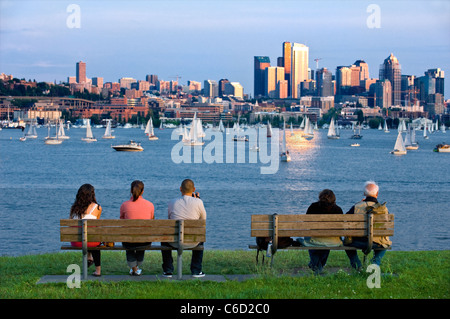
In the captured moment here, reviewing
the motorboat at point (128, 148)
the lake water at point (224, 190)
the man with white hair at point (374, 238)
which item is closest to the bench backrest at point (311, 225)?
the man with white hair at point (374, 238)

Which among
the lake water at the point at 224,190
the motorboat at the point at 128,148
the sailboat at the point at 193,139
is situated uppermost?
the sailboat at the point at 193,139

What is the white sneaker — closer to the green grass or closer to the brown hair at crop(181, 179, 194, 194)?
the green grass

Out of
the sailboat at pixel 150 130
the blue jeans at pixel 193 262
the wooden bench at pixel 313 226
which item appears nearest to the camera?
the wooden bench at pixel 313 226

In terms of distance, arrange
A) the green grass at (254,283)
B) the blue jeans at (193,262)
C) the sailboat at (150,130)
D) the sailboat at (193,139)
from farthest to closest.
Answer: the sailboat at (150,130) → the sailboat at (193,139) → the blue jeans at (193,262) → the green grass at (254,283)

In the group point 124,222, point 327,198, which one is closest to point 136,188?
point 124,222

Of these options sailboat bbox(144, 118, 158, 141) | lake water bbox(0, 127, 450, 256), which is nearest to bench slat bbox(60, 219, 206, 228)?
lake water bbox(0, 127, 450, 256)

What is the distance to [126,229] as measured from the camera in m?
8.30

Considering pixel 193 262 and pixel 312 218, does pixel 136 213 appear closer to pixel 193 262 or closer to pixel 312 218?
pixel 193 262

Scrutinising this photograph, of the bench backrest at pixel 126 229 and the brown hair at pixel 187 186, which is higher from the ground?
the brown hair at pixel 187 186

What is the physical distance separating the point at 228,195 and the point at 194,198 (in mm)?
25632

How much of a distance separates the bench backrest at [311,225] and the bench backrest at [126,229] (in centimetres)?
79

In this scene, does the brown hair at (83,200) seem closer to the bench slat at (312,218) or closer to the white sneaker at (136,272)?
the white sneaker at (136,272)

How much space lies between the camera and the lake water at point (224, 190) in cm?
2109

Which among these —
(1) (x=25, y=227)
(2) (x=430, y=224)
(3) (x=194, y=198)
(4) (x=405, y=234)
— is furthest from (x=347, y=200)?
(3) (x=194, y=198)
